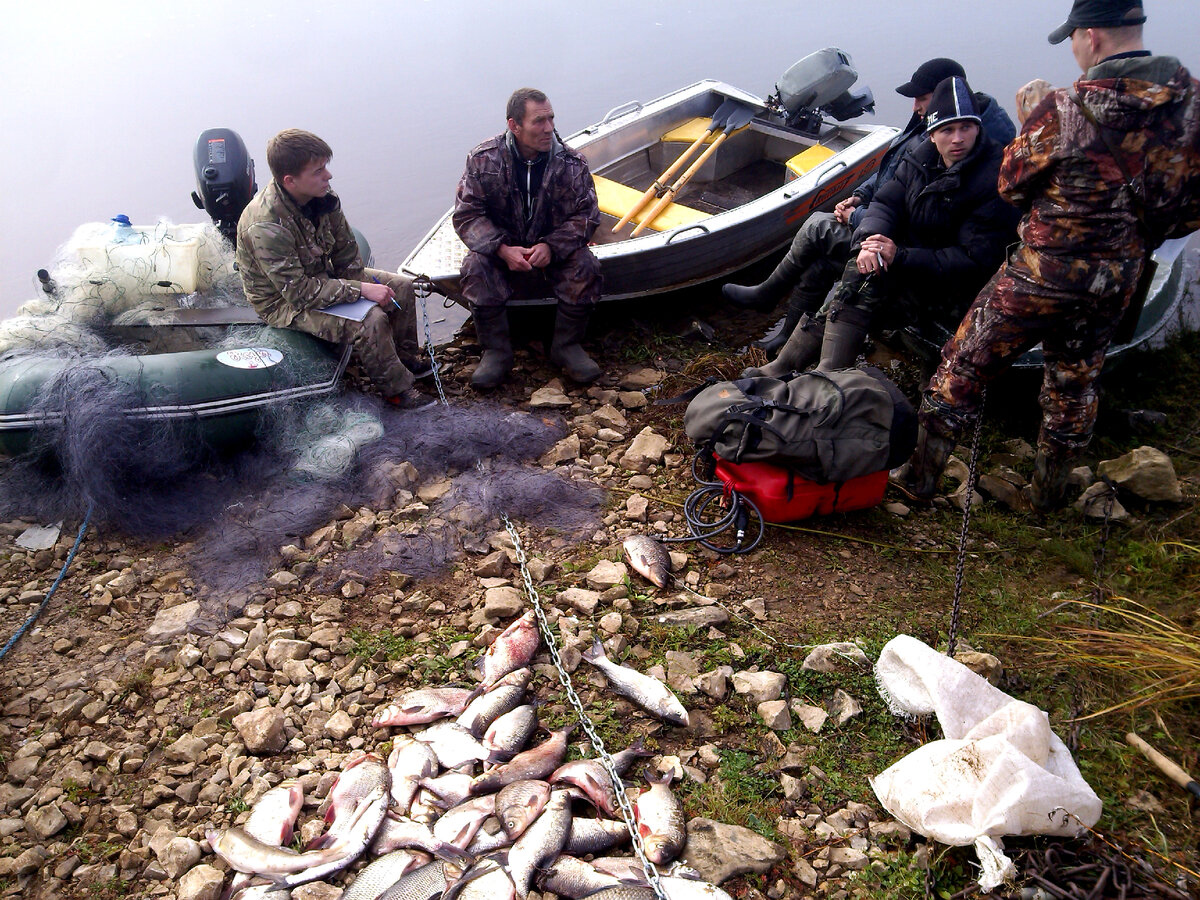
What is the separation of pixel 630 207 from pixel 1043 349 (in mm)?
3554

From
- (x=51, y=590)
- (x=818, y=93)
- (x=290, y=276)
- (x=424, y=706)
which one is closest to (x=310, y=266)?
(x=290, y=276)

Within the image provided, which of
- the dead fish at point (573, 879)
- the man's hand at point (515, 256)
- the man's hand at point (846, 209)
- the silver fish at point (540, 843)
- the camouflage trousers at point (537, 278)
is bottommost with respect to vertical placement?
the dead fish at point (573, 879)

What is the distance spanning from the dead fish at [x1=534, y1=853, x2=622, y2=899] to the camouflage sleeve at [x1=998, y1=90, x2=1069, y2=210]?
3.29m

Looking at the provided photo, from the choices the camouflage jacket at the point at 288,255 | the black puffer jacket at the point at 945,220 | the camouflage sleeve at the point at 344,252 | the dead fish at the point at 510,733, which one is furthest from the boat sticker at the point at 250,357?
the black puffer jacket at the point at 945,220

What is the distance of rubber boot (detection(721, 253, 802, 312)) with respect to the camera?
5.43 meters

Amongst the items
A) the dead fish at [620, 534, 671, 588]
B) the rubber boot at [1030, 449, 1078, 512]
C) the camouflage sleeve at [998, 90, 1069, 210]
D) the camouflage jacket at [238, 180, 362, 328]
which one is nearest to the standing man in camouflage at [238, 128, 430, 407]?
the camouflage jacket at [238, 180, 362, 328]

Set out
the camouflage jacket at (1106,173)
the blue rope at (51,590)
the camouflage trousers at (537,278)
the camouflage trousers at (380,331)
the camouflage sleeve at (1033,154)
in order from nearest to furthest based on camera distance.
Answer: the camouflage jacket at (1106,173)
the camouflage sleeve at (1033,154)
the blue rope at (51,590)
the camouflage trousers at (380,331)
the camouflage trousers at (537,278)

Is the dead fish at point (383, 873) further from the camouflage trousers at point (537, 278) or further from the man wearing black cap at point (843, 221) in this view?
the man wearing black cap at point (843, 221)

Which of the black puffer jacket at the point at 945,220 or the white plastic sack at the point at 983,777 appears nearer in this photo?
the white plastic sack at the point at 983,777

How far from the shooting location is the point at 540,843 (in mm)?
2713

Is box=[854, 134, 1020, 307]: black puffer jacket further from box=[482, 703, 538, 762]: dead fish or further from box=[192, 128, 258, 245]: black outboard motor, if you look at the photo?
box=[192, 128, 258, 245]: black outboard motor

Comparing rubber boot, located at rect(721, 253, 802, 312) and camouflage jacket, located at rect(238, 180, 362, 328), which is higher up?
camouflage jacket, located at rect(238, 180, 362, 328)

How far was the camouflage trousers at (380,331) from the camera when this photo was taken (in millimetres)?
4859

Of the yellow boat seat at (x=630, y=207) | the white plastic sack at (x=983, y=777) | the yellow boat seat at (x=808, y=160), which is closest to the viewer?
the white plastic sack at (x=983, y=777)
